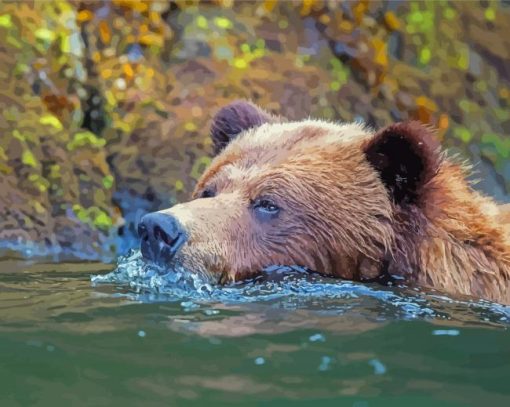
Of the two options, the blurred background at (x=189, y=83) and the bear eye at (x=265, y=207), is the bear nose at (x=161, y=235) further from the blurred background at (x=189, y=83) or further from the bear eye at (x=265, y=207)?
the blurred background at (x=189, y=83)

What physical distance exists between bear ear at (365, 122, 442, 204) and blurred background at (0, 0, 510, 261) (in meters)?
3.56

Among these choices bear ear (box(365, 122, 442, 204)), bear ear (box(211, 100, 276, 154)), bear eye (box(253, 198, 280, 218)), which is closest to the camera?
bear ear (box(365, 122, 442, 204))

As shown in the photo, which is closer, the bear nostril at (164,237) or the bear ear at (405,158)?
the bear nostril at (164,237)

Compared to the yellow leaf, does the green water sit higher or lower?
lower

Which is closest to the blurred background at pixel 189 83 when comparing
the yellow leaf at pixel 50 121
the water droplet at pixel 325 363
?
the yellow leaf at pixel 50 121

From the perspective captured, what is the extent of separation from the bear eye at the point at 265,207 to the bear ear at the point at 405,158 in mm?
630

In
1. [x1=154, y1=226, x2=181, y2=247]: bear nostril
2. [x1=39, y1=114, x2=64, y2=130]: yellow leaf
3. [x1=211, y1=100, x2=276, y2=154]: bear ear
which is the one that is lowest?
[x1=154, y1=226, x2=181, y2=247]: bear nostril

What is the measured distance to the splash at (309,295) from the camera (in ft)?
15.6

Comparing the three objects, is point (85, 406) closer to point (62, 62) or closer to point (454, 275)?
point (454, 275)

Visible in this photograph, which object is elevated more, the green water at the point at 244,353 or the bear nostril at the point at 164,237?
the bear nostril at the point at 164,237

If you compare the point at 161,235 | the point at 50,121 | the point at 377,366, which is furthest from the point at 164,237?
the point at 50,121

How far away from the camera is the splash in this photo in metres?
4.76

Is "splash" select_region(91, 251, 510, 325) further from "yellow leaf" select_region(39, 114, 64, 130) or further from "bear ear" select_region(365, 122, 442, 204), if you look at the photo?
"yellow leaf" select_region(39, 114, 64, 130)

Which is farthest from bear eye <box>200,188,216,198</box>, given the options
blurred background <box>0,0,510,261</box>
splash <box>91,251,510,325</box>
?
blurred background <box>0,0,510,261</box>
